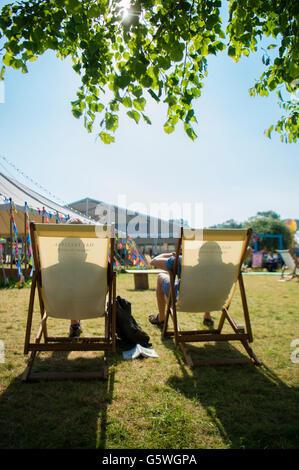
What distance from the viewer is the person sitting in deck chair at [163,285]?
2906mm

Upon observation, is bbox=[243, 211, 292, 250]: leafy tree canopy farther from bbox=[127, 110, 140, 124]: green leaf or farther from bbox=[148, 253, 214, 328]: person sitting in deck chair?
bbox=[127, 110, 140, 124]: green leaf

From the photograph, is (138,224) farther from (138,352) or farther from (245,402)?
(245,402)

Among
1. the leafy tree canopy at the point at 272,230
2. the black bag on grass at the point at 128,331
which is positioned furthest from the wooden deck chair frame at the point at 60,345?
the leafy tree canopy at the point at 272,230

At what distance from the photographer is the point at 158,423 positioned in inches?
62.2

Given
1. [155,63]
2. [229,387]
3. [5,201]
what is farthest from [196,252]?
[5,201]

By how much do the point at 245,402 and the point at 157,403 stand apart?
59 cm

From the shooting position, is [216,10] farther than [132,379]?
Yes

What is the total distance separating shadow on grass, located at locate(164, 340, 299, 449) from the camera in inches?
58.3

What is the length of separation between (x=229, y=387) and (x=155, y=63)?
2.71 m

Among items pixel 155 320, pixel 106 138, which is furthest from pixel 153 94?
pixel 155 320

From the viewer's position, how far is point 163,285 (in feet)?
10.8

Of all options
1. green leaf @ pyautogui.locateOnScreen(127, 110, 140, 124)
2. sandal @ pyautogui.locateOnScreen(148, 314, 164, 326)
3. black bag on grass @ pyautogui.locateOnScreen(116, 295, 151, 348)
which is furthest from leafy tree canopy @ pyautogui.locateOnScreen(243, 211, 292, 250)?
green leaf @ pyautogui.locateOnScreen(127, 110, 140, 124)

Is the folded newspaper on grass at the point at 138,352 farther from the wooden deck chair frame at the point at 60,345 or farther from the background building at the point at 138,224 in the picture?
the background building at the point at 138,224
